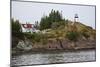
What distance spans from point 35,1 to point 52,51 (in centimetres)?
71

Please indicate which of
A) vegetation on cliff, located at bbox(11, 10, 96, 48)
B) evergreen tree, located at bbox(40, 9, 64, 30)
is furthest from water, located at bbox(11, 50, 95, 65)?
evergreen tree, located at bbox(40, 9, 64, 30)

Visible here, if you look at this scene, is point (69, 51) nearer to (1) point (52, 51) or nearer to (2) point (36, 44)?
(1) point (52, 51)

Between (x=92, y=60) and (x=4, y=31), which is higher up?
(x=4, y=31)

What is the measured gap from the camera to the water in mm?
2617

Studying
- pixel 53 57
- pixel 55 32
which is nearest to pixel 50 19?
pixel 55 32

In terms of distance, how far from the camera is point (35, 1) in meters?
2.70

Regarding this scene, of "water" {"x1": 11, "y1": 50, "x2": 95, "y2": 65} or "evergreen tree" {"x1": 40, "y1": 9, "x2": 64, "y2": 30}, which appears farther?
"evergreen tree" {"x1": 40, "y1": 9, "x2": 64, "y2": 30}

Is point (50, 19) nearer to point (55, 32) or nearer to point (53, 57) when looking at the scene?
point (55, 32)

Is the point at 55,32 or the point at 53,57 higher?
the point at 55,32

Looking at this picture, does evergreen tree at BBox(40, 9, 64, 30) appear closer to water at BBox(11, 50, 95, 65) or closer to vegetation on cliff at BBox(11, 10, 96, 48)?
vegetation on cliff at BBox(11, 10, 96, 48)

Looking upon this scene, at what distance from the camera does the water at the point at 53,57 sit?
2617mm

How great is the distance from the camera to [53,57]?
2791 millimetres

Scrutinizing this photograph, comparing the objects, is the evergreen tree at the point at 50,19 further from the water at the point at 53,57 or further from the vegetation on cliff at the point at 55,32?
the water at the point at 53,57

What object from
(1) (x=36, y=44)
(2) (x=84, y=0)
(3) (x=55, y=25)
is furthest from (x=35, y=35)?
(2) (x=84, y=0)
